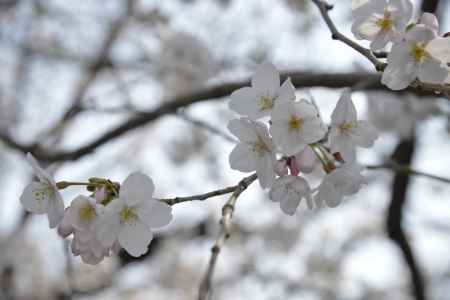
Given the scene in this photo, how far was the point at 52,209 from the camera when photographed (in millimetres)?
1137

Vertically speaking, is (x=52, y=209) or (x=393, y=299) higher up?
(x=52, y=209)

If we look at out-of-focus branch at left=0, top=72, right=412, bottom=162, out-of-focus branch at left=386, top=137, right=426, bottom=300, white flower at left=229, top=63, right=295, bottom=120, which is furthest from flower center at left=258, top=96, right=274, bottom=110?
out-of-focus branch at left=386, top=137, right=426, bottom=300

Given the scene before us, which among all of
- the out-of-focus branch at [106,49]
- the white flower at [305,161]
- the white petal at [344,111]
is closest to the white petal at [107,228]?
the white flower at [305,161]

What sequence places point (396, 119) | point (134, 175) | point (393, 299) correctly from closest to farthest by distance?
point (134, 175) → point (396, 119) → point (393, 299)

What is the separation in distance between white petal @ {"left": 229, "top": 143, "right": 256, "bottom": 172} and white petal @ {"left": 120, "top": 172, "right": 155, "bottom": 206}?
0.52 feet

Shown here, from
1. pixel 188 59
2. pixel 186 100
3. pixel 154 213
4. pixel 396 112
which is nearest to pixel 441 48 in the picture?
pixel 154 213

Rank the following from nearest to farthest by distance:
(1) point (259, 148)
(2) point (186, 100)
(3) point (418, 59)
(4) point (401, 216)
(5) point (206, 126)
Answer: (3) point (418, 59) < (1) point (259, 148) < (5) point (206, 126) < (2) point (186, 100) < (4) point (401, 216)

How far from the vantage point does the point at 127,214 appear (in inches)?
43.2

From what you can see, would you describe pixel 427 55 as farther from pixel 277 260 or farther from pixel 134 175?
pixel 277 260

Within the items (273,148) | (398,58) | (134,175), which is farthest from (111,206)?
(398,58)

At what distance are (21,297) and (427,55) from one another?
5401mm

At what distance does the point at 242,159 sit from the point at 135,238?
0.25m

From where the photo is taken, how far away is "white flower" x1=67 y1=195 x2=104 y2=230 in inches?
41.6

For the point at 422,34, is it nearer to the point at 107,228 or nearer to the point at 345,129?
the point at 345,129
